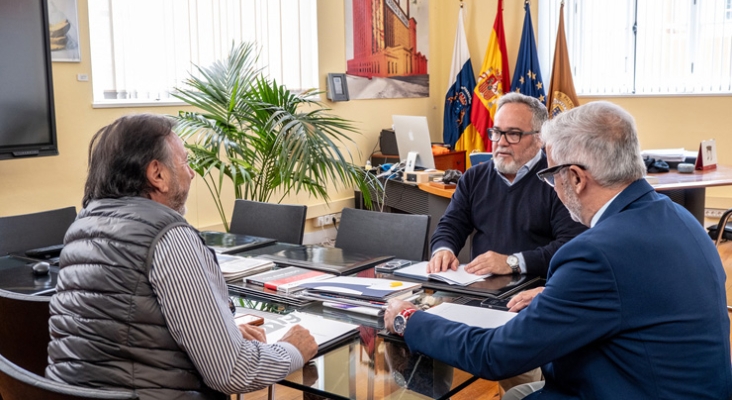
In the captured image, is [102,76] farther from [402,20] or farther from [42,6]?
[402,20]

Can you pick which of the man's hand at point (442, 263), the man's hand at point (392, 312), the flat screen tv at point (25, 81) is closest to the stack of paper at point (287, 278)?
the man's hand at point (442, 263)

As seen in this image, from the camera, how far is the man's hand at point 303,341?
168cm

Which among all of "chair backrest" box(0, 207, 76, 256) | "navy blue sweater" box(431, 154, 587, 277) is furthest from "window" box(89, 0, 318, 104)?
"navy blue sweater" box(431, 154, 587, 277)

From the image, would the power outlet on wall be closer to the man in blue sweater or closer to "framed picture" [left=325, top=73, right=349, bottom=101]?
"framed picture" [left=325, top=73, right=349, bottom=101]

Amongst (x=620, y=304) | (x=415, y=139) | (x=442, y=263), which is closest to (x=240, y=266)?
(x=442, y=263)

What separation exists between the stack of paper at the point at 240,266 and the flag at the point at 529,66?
16.1ft

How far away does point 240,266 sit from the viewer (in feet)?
8.32

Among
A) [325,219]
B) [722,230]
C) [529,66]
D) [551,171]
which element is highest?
[529,66]

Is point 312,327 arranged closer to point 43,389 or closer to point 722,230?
point 43,389

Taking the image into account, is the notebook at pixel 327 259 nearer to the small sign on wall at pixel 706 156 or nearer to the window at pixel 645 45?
the small sign on wall at pixel 706 156

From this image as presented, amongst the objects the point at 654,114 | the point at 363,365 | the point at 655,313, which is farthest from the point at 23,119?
the point at 654,114

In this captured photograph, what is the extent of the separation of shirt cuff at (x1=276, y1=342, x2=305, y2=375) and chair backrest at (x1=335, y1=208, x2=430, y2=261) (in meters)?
1.39

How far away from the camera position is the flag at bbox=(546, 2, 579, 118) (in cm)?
685

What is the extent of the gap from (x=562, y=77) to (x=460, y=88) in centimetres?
102
